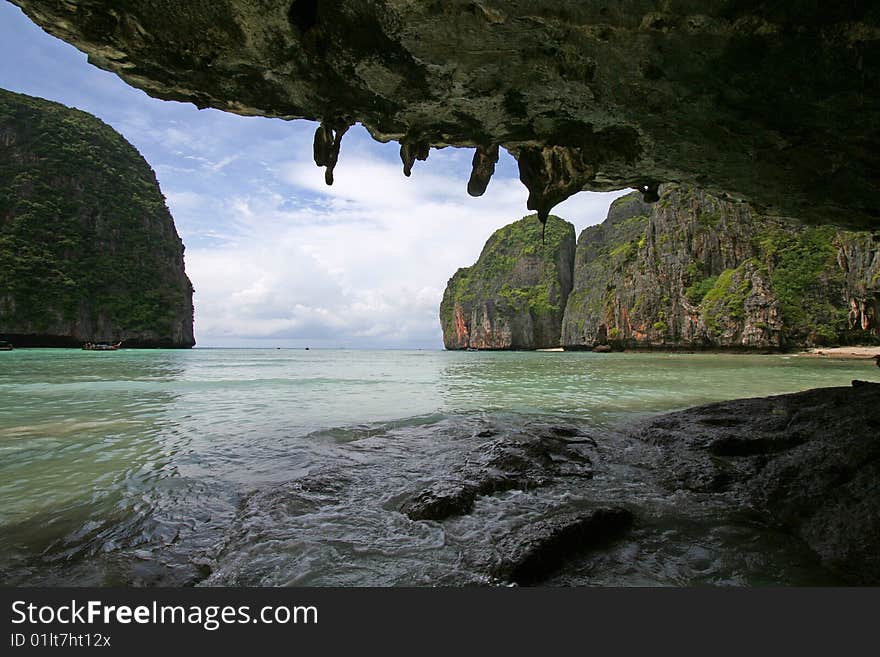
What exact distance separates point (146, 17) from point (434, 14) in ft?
9.03

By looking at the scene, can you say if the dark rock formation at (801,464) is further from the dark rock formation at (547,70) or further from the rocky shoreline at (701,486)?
the dark rock formation at (547,70)

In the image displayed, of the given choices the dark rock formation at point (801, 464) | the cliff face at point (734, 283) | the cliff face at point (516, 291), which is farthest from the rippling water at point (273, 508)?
the cliff face at point (516, 291)

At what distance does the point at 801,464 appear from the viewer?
414cm

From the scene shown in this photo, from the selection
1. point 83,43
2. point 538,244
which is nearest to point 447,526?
point 83,43

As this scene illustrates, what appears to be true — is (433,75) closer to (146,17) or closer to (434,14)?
(434,14)

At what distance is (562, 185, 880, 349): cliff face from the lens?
37.7m

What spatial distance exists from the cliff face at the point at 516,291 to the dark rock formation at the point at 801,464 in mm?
91239

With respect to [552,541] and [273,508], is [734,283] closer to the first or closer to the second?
[552,541]

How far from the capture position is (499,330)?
98.1m

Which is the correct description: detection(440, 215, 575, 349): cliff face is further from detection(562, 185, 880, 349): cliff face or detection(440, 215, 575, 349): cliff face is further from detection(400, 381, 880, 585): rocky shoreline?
detection(400, 381, 880, 585): rocky shoreline

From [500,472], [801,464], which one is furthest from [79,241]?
[801,464]

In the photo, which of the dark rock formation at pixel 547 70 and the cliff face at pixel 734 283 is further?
the cliff face at pixel 734 283

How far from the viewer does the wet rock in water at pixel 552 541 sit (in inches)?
106

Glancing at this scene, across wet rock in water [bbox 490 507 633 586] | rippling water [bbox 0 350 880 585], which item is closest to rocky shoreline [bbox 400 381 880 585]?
wet rock in water [bbox 490 507 633 586]
